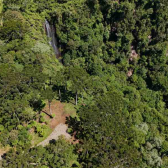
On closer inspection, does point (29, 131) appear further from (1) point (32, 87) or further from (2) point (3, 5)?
(2) point (3, 5)

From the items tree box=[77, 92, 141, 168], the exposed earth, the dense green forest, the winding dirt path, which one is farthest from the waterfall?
tree box=[77, 92, 141, 168]

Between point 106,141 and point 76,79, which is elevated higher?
point 76,79

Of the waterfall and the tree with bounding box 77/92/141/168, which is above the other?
the waterfall

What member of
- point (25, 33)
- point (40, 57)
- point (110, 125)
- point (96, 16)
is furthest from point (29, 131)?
point (96, 16)

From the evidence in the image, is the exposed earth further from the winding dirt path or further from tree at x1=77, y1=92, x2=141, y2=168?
tree at x1=77, y1=92, x2=141, y2=168

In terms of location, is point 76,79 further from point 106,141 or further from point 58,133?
point 106,141

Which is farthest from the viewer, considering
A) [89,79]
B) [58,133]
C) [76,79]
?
[89,79]

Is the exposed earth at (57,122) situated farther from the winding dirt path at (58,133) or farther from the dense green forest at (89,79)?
the dense green forest at (89,79)

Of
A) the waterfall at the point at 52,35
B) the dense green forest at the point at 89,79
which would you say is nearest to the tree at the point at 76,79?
the dense green forest at the point at 89,79

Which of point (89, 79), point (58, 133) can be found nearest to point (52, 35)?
point (89, 79)

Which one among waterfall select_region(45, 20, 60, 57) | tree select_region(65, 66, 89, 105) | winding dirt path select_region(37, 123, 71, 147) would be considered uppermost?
waterfall select_region(45, 20, 60, 57)
